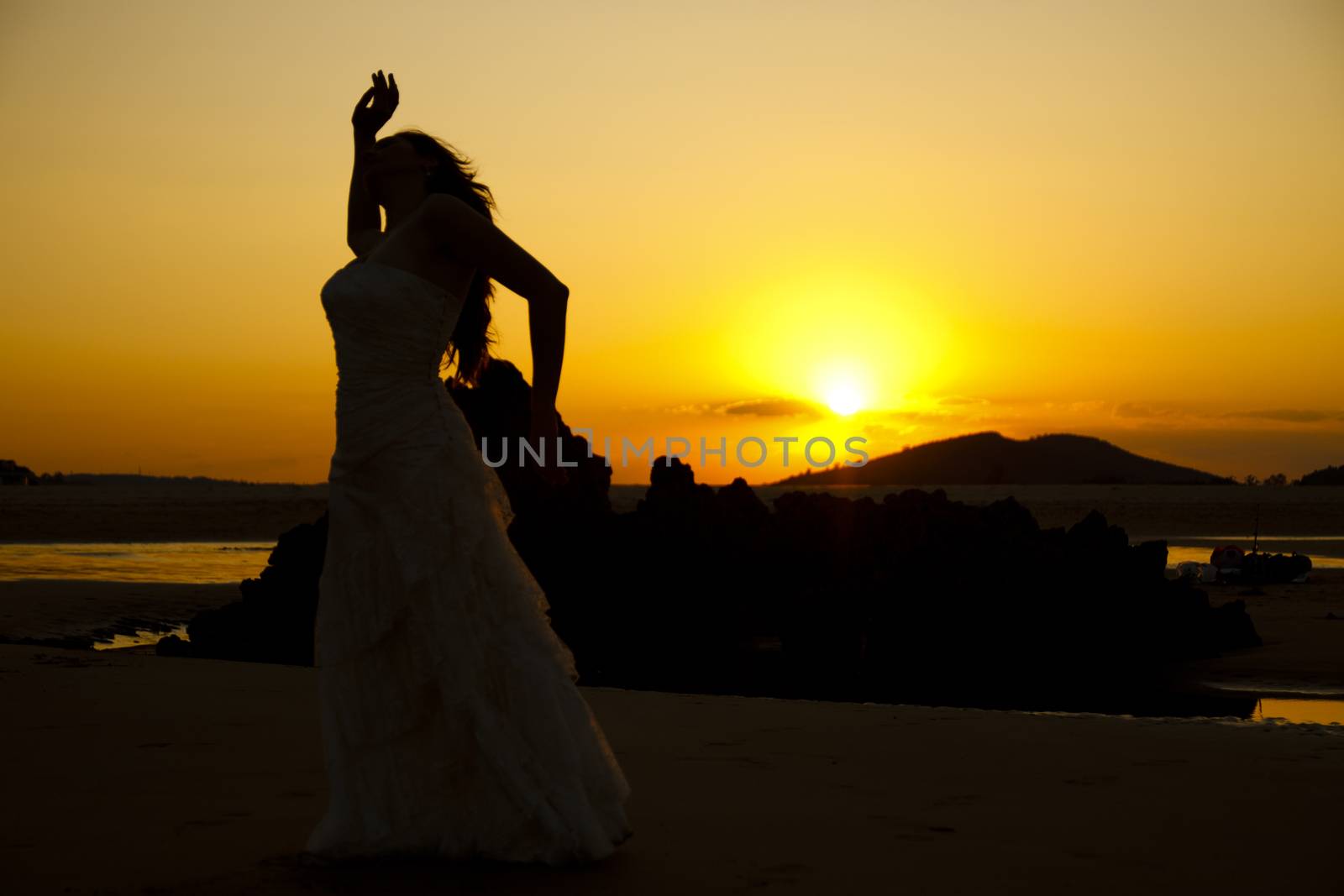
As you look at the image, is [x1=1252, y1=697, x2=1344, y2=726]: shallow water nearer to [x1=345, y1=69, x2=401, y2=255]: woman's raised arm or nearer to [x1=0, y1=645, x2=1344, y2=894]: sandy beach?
[x1=0, y1=645, x2=1344, y2=894]: sandy beach

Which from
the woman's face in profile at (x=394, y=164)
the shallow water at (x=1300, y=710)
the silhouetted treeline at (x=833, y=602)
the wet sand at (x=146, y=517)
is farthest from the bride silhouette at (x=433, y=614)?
the wet sand at (x=146, y=517)

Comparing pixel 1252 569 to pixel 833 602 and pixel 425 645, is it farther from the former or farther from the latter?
pixel 425 645

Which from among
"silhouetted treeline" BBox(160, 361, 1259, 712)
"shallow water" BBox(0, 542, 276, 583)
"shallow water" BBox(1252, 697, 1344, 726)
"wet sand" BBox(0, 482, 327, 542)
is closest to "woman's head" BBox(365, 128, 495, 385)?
"shallow water" BBox(1252, 697, 1344, 726)

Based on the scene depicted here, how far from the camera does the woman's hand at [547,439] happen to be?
381cm

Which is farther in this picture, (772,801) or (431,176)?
(772,801)

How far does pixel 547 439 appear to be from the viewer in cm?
390

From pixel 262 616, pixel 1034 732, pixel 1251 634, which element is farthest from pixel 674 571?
pixel 1034 732

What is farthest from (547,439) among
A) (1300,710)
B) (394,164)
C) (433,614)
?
Answer: (1300,710)

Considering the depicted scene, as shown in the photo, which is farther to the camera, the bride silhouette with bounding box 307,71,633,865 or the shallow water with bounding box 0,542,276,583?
the shallow water with bounding box 0,542,276,583

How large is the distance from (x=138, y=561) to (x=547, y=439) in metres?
28.7

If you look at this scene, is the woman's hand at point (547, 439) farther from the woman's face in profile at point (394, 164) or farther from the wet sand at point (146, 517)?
the wet sand at point (146, 517)

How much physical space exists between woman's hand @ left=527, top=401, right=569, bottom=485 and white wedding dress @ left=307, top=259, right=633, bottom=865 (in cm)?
29

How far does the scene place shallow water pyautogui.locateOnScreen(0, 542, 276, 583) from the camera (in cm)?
2538

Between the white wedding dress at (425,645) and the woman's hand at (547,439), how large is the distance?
0.94 feet
